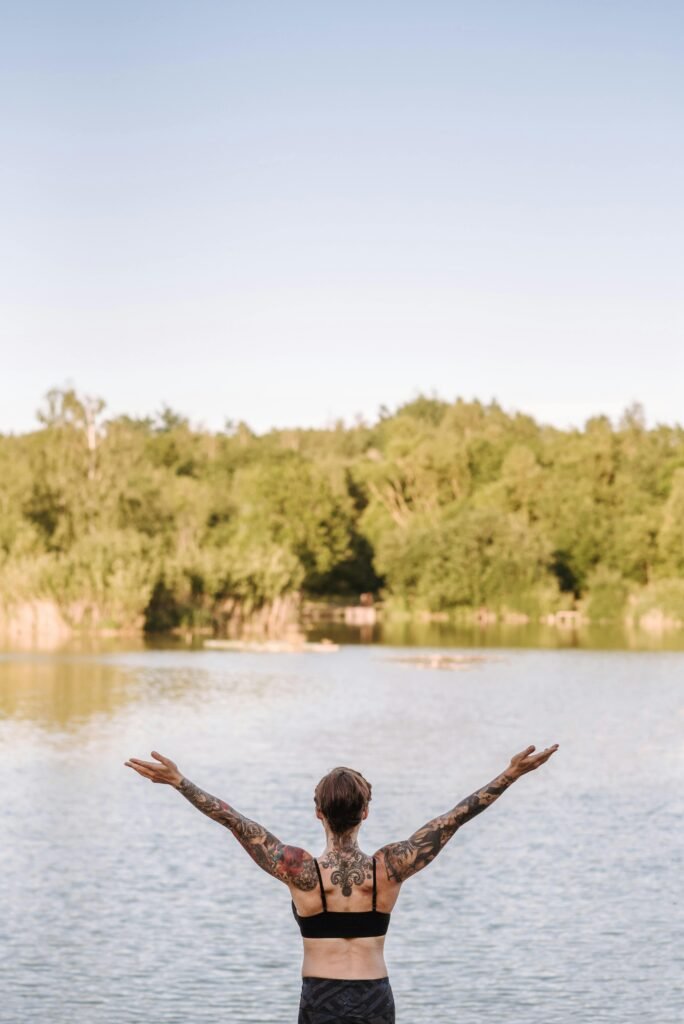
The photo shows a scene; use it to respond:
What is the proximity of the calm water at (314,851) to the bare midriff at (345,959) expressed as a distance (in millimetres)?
6231

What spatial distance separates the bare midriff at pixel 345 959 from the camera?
501 cm

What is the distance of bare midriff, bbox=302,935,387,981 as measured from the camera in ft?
16.4

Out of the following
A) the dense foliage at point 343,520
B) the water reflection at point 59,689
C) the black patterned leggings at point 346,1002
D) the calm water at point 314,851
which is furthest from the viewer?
the dense foliage at point 343,520

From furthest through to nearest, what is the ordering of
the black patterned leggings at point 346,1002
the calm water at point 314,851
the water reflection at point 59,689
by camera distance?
the water reflection at point 59,689 < the calm water at point 314,851 < the black patterned leggings at point 346,1002

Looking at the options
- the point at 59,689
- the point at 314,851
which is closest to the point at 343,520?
the point at 59,689

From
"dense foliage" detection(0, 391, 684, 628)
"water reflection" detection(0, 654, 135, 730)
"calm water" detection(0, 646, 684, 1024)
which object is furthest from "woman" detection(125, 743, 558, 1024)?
"dense foliage" detection(0, 391, 684, 628)

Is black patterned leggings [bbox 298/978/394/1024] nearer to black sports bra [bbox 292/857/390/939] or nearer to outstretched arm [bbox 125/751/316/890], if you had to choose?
black sports bra [bbox 292/857/390/939]

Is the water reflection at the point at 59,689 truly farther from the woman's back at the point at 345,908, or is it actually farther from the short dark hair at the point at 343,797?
the short dark hair at the point at 343,797

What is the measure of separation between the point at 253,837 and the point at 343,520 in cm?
8203

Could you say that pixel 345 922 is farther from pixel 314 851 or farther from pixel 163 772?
pixel 314 851

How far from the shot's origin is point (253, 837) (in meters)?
5.16

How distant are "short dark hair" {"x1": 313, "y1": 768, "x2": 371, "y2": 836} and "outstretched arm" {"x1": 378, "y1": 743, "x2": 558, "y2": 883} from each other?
257mm

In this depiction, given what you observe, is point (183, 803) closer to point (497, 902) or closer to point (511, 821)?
point (511, 821)

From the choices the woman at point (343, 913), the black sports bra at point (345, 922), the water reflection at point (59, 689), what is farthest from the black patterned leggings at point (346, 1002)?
the water reflection at point (59, 689)
